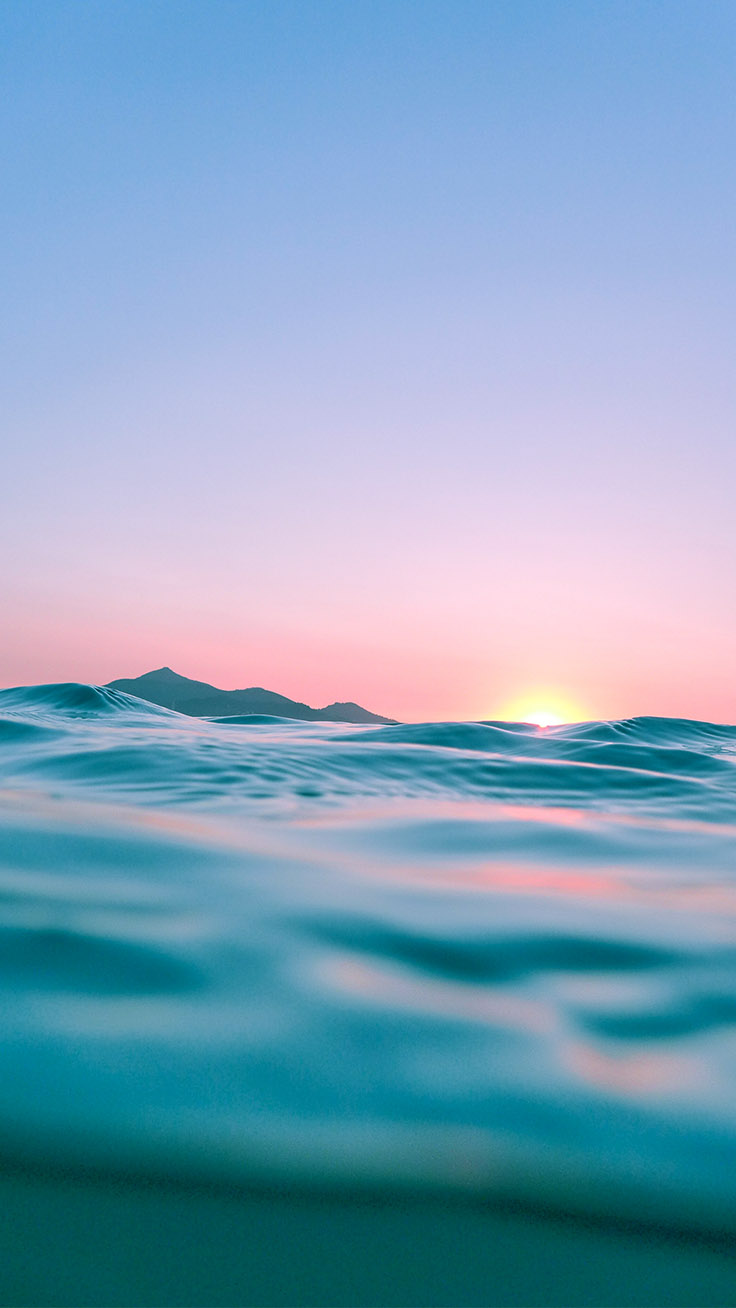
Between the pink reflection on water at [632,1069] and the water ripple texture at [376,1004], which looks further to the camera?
the pink reflection on water at [632,1069]

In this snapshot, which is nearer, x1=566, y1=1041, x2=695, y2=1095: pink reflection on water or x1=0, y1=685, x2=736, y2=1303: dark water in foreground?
x1=0, y1=685, x2=736, y2=1303: dark water in foreground

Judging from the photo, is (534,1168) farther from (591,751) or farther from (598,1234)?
(591,751)

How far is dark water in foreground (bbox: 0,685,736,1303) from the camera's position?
0.90m

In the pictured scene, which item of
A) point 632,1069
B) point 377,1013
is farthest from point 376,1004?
point 632,1069

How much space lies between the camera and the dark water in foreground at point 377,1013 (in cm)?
90

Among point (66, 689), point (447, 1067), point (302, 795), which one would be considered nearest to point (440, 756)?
point (302, 795)

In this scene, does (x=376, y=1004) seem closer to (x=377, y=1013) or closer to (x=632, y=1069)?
(x=377, y=1013)

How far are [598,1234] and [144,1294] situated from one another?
1.59 feet

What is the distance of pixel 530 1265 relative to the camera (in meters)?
0.80

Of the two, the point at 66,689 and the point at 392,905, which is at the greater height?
the point at 66,689

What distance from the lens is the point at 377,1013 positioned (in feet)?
4.30

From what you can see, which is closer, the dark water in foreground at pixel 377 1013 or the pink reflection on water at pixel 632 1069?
the dark water in foreground at pixel 377 1013

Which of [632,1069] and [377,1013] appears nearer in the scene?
[632,1069]

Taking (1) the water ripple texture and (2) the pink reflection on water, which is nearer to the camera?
(1) the water ripple texture
